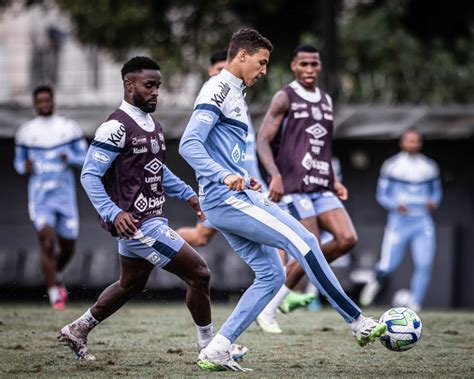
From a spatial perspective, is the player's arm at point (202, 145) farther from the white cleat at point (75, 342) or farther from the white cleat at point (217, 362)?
the white cleat at point (75, 342)

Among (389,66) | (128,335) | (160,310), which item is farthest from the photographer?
(389,66)

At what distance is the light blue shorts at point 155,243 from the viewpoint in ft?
28.0

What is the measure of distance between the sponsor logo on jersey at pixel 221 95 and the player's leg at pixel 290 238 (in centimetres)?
66

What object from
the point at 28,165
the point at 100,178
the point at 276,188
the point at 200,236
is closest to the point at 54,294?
the point at 28,165

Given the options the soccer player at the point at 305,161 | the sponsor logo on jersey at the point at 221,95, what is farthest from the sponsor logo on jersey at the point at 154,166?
the soccer player at the point at 305,161

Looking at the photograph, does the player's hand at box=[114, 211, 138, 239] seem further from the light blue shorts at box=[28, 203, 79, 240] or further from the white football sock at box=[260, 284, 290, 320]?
the light blue shorts at box=[28, 203, 79, 240]

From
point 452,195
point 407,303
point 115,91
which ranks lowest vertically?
point 407,303

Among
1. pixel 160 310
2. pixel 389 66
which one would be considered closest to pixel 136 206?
pixel 160 310

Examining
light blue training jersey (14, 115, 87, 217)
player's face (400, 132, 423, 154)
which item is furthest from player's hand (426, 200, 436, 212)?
light blue training jersey (14, 115, 87, 217)

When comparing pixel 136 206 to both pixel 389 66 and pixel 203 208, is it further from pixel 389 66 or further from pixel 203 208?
pixel 389 66

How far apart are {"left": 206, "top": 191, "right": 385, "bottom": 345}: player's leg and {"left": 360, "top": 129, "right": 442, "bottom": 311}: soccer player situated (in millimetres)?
9390

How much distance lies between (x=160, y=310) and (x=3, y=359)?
5757 millimetres

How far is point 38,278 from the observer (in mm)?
19109

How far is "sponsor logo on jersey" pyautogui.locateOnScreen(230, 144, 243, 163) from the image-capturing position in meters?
8.59
